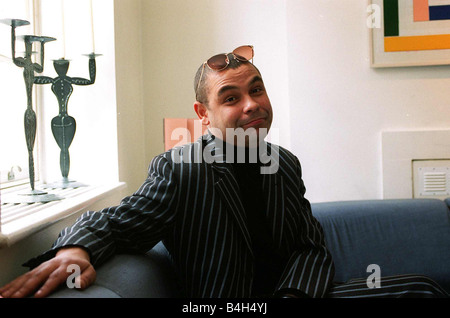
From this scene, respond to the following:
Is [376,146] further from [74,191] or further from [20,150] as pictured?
[20,150]

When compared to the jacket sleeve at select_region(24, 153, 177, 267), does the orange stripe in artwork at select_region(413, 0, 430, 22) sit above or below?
above

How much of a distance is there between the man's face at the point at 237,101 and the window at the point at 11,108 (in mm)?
878

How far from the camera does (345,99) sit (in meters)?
2.20

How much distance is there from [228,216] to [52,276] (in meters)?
0.49

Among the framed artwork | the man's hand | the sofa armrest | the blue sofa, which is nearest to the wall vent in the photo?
the blue sofa

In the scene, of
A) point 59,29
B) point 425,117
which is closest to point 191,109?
point 59,29

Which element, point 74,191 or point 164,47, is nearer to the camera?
point 74,191

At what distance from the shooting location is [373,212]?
1.95 metres

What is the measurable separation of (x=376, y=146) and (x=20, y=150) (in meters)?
1.69

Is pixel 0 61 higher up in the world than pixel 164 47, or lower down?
lower down

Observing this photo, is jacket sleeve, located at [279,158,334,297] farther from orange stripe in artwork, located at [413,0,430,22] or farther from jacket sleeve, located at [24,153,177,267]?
orange stripe in artwork, located at [413,0,430,22]

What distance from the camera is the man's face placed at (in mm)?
1209

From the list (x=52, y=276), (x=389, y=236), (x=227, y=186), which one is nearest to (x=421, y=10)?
(x=389, y=236)

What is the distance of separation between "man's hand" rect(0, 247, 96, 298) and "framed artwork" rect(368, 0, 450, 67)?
5.92ft
